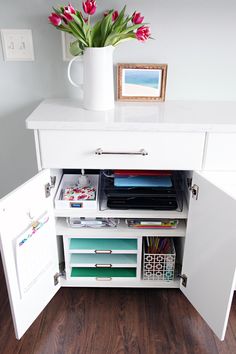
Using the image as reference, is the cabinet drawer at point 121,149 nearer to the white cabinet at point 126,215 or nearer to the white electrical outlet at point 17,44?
the white cabinet at point 126,215

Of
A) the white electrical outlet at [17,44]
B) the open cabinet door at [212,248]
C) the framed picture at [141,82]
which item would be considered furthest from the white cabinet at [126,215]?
the white electrical outlet at [17,44]

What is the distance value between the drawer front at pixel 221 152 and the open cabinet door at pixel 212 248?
0.11 feet

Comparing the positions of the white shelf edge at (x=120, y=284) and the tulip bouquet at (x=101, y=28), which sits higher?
the tulip bouquet at (x=101, y=28)

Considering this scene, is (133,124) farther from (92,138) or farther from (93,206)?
(93,206)

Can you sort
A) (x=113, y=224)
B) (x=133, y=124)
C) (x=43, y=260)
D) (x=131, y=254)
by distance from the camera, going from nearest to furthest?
(x=133, y=124) < (x=43, y=260) < (x=113, y=224) < (x=131, y=254)

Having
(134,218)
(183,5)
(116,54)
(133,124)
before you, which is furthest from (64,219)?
(183,5)

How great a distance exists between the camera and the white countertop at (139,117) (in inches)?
41.9

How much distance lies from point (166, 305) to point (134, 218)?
1.41 ft

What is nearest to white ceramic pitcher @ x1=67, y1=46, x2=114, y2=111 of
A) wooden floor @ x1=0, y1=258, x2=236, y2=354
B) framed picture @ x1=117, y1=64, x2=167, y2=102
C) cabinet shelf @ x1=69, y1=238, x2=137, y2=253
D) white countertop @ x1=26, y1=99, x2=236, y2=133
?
white countertop @ x1=26, y1=99, x2=236, y2=133

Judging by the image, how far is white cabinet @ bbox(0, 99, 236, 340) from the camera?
1008mm

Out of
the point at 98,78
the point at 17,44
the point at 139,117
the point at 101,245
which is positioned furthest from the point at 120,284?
the point at 17,44

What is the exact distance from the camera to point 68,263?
1.34m

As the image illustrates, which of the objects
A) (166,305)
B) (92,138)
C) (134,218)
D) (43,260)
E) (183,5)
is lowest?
(166,305)

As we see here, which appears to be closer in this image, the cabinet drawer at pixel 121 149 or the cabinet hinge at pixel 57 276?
the cabinet drawer at pixel 121 149
